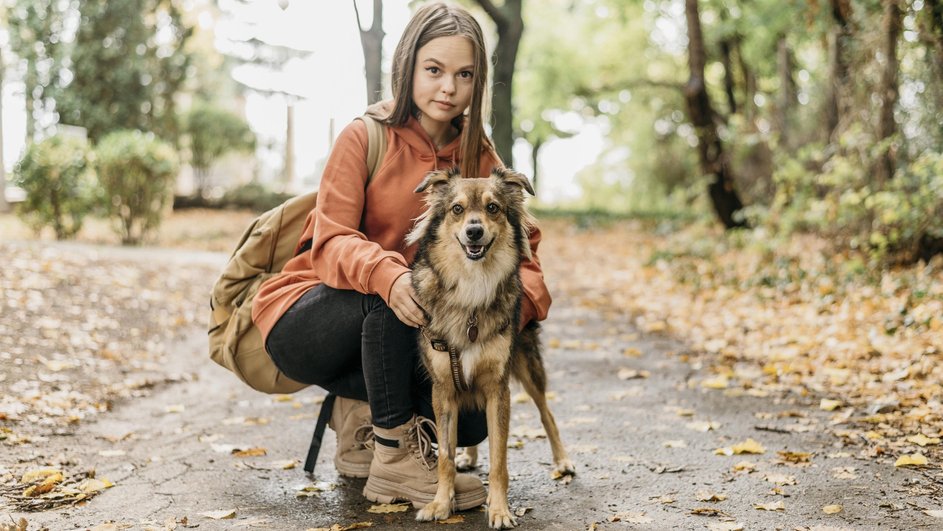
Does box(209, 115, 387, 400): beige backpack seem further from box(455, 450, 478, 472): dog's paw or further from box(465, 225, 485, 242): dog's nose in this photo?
box(455, 450, 478, 472): dog's paw

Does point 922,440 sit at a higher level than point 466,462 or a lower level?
higher

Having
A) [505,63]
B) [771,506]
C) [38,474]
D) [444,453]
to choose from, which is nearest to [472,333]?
[444,453]

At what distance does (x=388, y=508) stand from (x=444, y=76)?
1974mm

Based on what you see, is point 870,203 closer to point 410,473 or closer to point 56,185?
point 410,473

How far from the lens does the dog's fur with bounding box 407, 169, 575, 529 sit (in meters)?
3.37

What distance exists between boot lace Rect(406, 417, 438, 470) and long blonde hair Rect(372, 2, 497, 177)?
120 centimetres

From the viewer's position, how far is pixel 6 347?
19.1 feet

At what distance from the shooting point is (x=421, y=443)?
11.9ft

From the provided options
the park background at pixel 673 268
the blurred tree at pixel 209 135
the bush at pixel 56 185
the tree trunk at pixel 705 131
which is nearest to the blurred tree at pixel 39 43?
the park background at pixel 673 268

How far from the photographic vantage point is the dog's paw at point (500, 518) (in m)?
3.29

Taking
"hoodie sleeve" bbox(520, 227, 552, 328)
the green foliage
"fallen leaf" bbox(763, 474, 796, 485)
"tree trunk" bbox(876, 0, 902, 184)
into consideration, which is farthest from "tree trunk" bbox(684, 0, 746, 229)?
"fallen leaf" bbox(763, 474, 796, 485)

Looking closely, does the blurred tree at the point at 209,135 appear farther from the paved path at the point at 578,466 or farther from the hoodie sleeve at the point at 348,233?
the hoodie sleeve at the point at 348,233

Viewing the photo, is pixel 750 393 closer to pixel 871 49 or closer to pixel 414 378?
pixel 414 378

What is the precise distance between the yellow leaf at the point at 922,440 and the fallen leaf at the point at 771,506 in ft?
3.81
